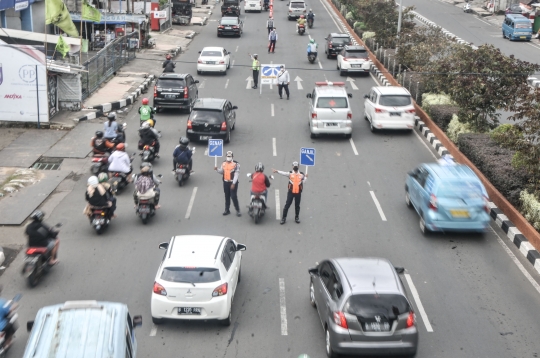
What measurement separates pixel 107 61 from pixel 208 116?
465 inches

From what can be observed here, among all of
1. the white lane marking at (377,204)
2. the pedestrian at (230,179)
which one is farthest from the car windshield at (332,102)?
the pedestrian at (230,179)

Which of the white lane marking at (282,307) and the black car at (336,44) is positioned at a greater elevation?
the black car at (336,44)

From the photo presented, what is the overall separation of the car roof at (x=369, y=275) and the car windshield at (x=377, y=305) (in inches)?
4.2

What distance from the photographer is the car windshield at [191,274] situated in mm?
11836

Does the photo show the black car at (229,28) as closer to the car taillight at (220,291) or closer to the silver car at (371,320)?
the car taillight at (220,291)

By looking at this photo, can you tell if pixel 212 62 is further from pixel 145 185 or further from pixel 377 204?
pixel 145 185

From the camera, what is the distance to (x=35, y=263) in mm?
13609

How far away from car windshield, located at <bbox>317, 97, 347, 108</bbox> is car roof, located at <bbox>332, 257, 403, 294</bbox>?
43.9 ft

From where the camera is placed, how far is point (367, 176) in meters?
21.3

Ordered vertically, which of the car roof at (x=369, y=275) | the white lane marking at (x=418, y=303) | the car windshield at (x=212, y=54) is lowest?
the white lane marking at (x=418, y=303)

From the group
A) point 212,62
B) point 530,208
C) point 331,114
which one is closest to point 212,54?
point 212,62

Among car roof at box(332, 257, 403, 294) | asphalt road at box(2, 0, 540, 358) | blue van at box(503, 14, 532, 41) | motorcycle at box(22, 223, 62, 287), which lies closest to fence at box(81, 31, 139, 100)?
asphalt road at box(2, 0, 540, 358)

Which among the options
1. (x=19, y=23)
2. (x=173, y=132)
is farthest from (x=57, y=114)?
(x=19, y=23)

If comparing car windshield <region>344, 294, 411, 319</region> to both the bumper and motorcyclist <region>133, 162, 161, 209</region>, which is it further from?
motorcyclist <region>133, 162, 161, 209</region>
